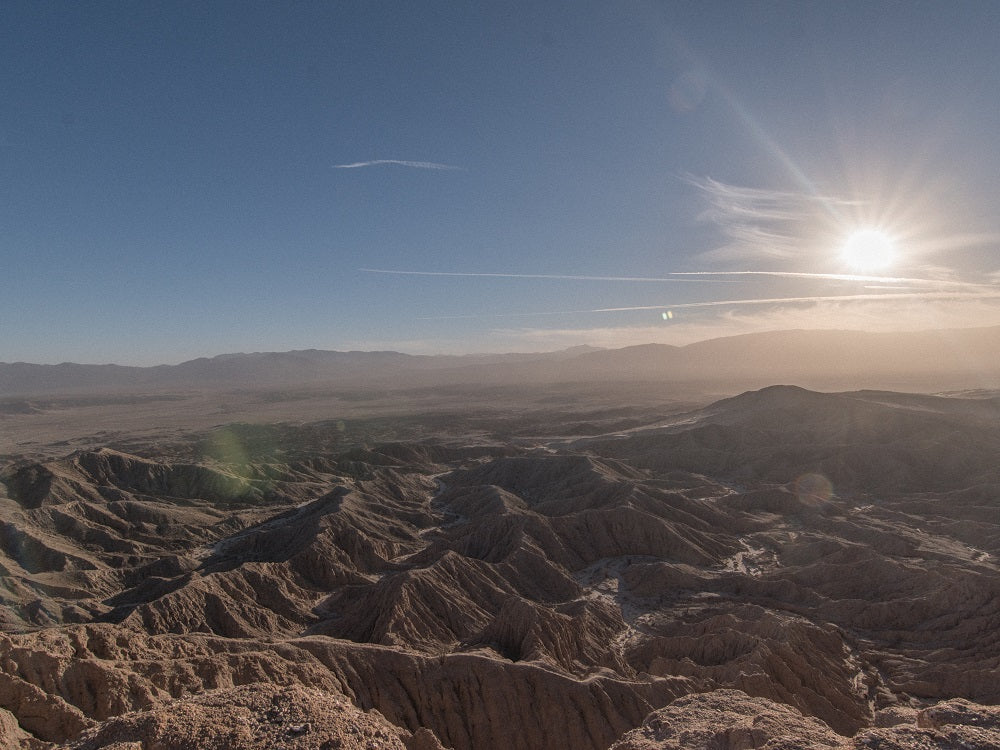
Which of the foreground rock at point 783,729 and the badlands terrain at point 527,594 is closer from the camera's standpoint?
the foreground rock at point 783,729

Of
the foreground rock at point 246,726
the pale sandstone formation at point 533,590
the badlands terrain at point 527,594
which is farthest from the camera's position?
the pale sandstone formation at point 533,590

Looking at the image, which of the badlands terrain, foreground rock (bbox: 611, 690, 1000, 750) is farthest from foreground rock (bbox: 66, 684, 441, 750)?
foreground rock (bbox: 611, 690, 1000, 750)

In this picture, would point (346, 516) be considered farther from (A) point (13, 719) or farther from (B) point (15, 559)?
(A) point (13, 719)

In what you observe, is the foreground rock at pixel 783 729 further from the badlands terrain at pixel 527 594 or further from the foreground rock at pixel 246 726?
the foreground rock at pixel 246 726

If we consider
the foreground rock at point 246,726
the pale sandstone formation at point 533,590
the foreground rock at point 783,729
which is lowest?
the pale sandstone formation at point 533,590

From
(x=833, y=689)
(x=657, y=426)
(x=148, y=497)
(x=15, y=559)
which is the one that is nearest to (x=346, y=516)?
(x=15, y=559)

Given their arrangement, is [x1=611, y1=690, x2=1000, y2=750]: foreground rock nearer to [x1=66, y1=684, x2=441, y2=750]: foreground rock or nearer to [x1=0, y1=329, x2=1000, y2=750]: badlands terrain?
[x1=0, y1=329, x2=1000, y2=750]: badlands terrain

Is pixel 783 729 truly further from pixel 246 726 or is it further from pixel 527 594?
pixel 527 594

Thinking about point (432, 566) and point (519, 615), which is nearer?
point (519, 615)

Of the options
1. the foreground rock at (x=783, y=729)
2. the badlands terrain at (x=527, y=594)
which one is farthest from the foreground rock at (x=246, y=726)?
the foreground rock at (x=783, y=729)
